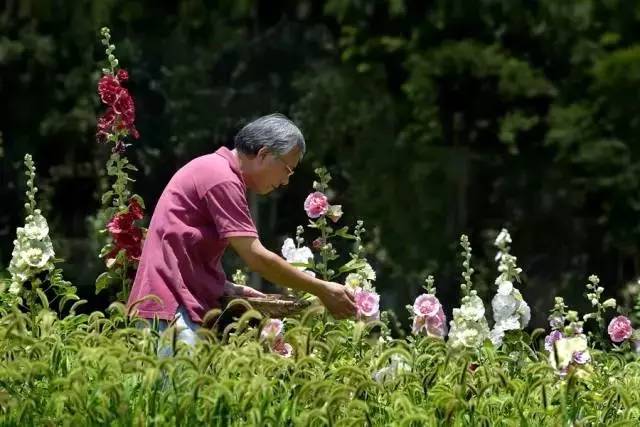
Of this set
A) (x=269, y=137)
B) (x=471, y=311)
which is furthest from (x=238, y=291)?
(x=471, y=311)

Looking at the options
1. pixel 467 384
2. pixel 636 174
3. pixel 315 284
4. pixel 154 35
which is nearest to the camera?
pixel 467 384

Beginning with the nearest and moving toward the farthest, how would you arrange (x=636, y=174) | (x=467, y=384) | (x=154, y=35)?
(x=467, y=384), (x=636, y=174), (x=154, y=35)

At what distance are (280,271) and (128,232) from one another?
3.00 feet

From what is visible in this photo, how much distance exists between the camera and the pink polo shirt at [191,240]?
3494mm

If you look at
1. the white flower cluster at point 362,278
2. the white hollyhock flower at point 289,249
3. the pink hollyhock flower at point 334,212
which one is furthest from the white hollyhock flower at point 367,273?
the white hollyhock flower at point 289,249

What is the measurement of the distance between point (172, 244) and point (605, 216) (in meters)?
4.13

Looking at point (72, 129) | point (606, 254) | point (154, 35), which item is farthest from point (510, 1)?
point (72, 129)

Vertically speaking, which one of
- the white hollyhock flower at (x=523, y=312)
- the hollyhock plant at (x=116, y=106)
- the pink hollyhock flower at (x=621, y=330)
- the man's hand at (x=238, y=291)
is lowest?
the pink hollyhock flower at (x=621, y=330)

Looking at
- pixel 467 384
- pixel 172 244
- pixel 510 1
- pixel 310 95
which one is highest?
pixel 510 1

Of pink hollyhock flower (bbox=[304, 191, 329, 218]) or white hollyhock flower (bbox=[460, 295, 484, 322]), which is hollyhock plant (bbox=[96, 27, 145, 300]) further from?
white hollyhock flower (bbox=[460, 295, 484, 322])

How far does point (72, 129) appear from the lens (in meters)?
7.43

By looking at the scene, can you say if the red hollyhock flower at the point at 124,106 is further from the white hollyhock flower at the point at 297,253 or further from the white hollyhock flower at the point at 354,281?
the white hollyhock flower at the point at 354,281

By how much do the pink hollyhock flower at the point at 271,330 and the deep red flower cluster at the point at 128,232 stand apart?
805mm

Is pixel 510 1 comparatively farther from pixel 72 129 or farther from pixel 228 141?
pixel 72 129
